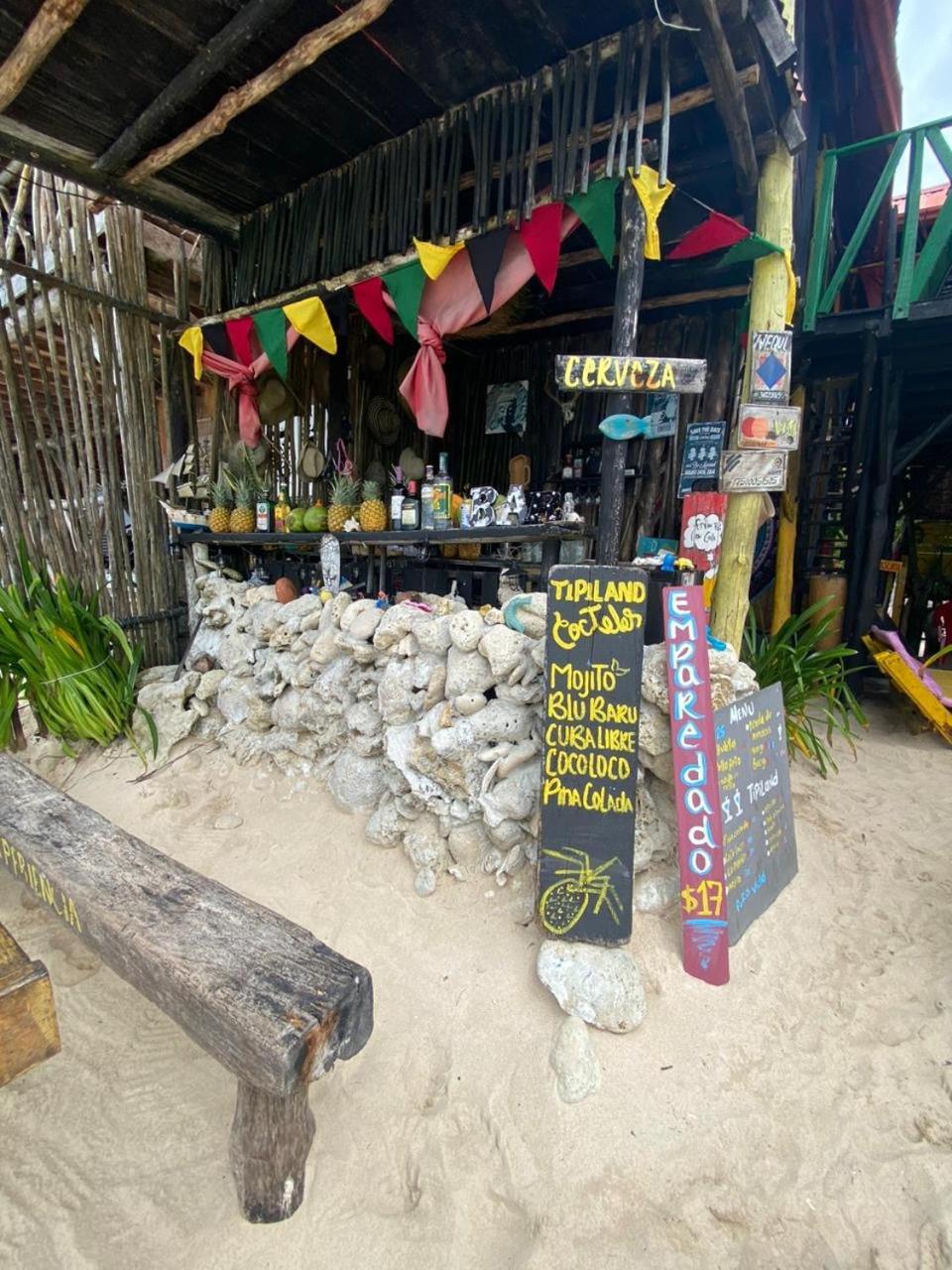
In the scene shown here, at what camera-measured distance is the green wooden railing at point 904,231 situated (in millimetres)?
4129

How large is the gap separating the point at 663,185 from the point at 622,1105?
12.8ft

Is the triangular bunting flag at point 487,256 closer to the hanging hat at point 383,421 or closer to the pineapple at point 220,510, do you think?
the hanging hat at point 383,421

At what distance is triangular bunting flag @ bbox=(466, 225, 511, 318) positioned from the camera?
3.13m

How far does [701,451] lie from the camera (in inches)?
187

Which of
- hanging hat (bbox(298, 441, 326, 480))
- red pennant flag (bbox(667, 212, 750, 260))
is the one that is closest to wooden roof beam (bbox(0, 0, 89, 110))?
hanging hat (bbox(298, 441, 326, 480))

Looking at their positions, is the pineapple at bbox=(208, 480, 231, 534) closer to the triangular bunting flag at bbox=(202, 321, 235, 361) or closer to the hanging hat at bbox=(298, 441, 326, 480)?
the hanging hat at bbox=(298, 441, 326, 480)

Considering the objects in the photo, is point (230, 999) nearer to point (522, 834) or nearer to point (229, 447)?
point (522, 834)

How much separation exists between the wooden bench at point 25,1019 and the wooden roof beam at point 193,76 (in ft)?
12.6

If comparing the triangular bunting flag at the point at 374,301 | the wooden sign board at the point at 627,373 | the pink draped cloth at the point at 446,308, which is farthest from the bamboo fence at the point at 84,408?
the wooden sign board at the point at 627,373

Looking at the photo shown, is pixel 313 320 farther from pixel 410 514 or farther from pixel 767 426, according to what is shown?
pixel 767 426

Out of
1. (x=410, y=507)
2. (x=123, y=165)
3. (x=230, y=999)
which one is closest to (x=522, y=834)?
(x=230, y=999)

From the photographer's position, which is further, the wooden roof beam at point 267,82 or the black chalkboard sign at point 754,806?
the wooden roof beam at point 267,82

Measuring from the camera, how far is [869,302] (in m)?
7.54

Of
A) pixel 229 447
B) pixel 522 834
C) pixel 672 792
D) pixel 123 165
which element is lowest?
pixel 522 834
